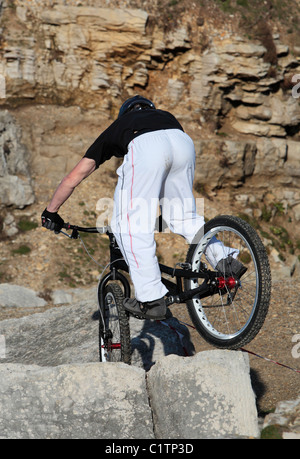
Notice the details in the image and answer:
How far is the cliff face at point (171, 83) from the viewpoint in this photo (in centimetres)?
1503

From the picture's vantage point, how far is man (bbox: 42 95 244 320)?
3869 mm

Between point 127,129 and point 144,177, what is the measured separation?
422 millimetres

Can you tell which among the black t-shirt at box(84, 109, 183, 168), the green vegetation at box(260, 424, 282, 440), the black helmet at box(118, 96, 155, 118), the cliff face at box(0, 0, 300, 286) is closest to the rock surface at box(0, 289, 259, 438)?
the green vegetation at box(260, 424, 282, 440)

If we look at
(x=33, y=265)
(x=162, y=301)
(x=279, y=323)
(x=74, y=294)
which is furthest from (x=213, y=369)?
(x=33, y=265)

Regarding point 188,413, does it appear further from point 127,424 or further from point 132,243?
point 132,243

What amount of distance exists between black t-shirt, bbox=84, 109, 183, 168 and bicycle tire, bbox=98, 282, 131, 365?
4.00ft

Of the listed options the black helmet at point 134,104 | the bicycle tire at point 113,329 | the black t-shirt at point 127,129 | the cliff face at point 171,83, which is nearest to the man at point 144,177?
the black t-shirt at point 127,129

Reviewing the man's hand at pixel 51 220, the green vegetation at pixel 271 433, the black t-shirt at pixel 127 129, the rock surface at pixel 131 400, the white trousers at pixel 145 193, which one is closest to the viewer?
the green vegetation at pixel 271 433

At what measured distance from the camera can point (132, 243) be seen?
3945 mm

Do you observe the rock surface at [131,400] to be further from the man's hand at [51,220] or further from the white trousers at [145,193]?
the man's hand at [51,220]

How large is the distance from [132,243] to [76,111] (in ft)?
40.3

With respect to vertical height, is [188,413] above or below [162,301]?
below

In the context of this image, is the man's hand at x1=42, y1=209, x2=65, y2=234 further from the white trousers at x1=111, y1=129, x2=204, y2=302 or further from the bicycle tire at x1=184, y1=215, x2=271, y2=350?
the bicycle tire at x1=184, y1=215, x2=271, y2=350

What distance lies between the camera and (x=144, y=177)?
386 centimetres
